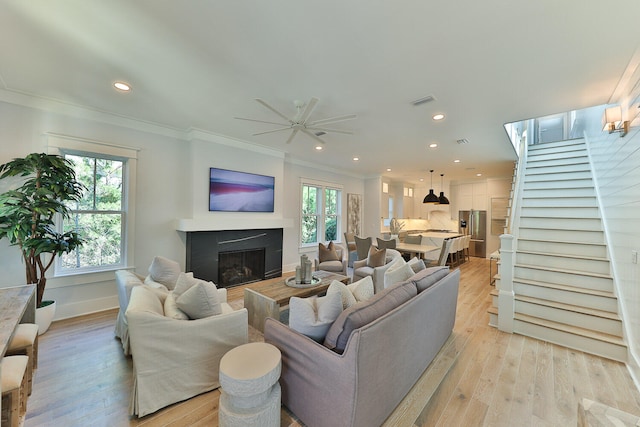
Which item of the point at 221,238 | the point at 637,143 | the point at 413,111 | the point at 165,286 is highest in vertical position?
the point at 413,111

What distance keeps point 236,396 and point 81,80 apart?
3468 mm

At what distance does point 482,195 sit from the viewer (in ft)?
27.4

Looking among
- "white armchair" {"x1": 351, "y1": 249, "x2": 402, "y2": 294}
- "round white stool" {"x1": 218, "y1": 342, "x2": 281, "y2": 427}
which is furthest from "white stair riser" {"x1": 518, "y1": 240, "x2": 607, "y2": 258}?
"round white stool" {"x1": 218, "y1": 342, "x2": 281, "y2": 427}

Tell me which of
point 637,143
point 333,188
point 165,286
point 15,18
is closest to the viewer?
point 15,18

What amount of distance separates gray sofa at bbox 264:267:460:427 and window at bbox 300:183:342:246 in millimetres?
4567

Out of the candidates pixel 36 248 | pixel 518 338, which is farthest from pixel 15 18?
pixel 518 338

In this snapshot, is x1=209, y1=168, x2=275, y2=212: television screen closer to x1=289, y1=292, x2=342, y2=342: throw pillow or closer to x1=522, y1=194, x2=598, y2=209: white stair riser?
x1=289, y1=292, x2=342, y2=342: throw pillow

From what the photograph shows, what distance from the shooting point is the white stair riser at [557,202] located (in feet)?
12.8

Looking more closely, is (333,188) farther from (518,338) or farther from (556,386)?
(556,386)

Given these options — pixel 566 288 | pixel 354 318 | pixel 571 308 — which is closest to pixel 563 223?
pixel 566 288

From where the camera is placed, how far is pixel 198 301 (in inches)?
76.2

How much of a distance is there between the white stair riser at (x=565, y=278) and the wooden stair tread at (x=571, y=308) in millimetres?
312

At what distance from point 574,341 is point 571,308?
1.19 ft

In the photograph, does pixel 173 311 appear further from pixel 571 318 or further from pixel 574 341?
pixel 571 318
